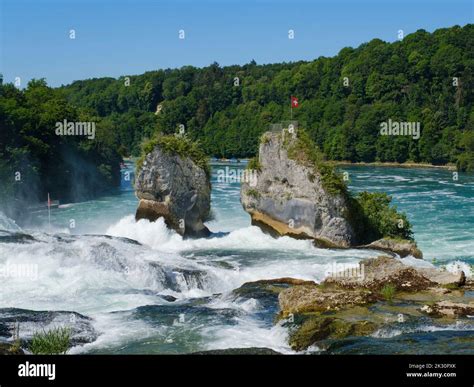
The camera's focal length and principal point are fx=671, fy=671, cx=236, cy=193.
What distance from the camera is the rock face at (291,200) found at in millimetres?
29797

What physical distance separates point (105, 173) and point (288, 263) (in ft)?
142

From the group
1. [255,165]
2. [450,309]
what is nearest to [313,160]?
[255,165]

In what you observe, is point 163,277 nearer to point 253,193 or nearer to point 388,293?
point 388,293

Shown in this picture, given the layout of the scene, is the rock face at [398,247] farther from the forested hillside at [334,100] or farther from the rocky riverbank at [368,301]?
the forested hillside at [334,100]

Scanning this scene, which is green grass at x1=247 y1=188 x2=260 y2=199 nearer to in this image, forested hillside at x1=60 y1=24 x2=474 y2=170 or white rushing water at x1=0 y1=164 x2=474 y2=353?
white rushing water at x1=0 y1=164 x2=474 y2=353

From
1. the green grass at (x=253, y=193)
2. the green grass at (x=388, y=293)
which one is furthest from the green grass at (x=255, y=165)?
the green grass at (x=388, y=293)

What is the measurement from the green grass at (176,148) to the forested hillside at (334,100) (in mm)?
59880

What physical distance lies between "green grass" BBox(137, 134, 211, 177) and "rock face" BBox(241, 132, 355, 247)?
2944 mm

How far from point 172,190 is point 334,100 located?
96098 millimetres

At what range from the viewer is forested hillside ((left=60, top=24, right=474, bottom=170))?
104 m

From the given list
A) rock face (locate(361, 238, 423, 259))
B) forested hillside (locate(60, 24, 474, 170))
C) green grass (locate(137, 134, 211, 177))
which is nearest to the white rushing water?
rock face (locate(361, 238, 423, 259))

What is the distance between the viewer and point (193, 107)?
439 ft
